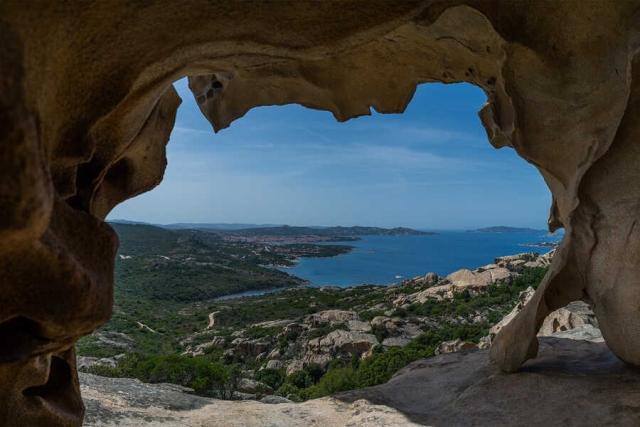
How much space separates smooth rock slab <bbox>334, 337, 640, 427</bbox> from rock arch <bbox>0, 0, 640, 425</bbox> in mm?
295

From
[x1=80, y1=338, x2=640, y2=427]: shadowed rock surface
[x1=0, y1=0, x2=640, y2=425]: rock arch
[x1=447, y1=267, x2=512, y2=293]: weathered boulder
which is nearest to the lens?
[x1=0, y1=0, x2=640, y2=425]: rock arch

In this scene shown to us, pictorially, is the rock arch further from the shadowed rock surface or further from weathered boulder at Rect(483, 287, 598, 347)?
weathered boulder at Rect(483, 287, 598, 347)

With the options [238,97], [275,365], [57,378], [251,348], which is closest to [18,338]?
[57,378]

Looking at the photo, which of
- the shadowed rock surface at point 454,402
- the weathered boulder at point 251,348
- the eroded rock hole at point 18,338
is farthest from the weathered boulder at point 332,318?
the eroded rock hole at point 18,338

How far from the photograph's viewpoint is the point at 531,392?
12.4 feet

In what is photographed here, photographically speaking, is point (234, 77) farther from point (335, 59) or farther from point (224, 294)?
point (224, 294)

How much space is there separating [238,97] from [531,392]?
4899 millimetres

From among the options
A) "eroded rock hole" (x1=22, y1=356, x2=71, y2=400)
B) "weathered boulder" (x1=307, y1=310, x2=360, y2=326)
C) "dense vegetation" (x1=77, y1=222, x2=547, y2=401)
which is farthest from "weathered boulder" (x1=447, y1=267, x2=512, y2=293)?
"eroded rock hole" (x1=22, y1=356, x2=71, y2=400)

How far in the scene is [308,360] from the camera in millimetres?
15445

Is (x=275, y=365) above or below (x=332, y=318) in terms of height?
below

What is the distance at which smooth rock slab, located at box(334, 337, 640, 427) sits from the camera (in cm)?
331

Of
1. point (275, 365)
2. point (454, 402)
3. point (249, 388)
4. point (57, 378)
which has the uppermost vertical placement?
point (57, 378)

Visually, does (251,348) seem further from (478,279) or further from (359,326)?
(478,279)

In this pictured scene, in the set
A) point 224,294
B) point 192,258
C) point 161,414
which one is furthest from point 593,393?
point 192,258
